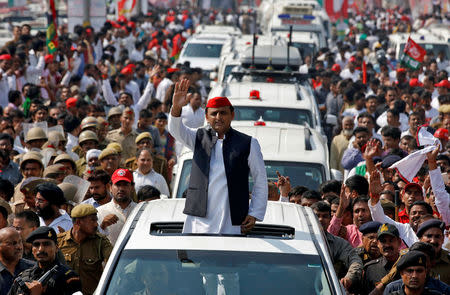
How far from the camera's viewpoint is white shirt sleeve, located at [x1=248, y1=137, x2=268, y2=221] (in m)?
5.68

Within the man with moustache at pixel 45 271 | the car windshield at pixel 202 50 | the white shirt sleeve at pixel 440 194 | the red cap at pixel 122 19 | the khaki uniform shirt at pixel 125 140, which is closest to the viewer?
the man with moustache at pixel 45 271

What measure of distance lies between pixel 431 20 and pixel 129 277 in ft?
120

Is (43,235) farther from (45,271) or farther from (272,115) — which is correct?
(272,115)

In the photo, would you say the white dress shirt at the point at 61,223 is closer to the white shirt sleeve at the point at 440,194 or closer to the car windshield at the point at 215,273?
the car windshield at the point at 215,273

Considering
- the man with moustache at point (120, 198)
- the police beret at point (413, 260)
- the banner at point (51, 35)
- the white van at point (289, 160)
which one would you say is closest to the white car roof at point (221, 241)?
the police beret at point (413, 260)

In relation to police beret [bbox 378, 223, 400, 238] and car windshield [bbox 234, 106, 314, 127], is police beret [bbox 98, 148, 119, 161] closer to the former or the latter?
car windshield [bbox 234, 106, 314, 127]

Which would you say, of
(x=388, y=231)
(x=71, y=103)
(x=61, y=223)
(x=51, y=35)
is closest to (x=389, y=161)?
(x=388, y=231)

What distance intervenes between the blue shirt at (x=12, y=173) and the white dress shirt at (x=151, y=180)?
1.27 m

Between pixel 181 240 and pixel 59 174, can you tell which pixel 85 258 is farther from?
pixel 59 174

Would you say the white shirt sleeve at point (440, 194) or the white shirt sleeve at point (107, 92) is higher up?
the white shirt sleeve at point (440, 194)

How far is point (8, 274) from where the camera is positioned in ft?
21.5

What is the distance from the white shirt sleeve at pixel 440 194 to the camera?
8.62 m

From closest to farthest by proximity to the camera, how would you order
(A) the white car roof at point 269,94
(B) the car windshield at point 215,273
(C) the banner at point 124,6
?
(B) the car windshield at point 215,273, (A) the white car roof at point 269,94, (C) the banner at point 124,6

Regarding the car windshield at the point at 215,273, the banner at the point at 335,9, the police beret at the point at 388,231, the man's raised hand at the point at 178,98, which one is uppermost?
the man's raised hand at the point at 178,98
